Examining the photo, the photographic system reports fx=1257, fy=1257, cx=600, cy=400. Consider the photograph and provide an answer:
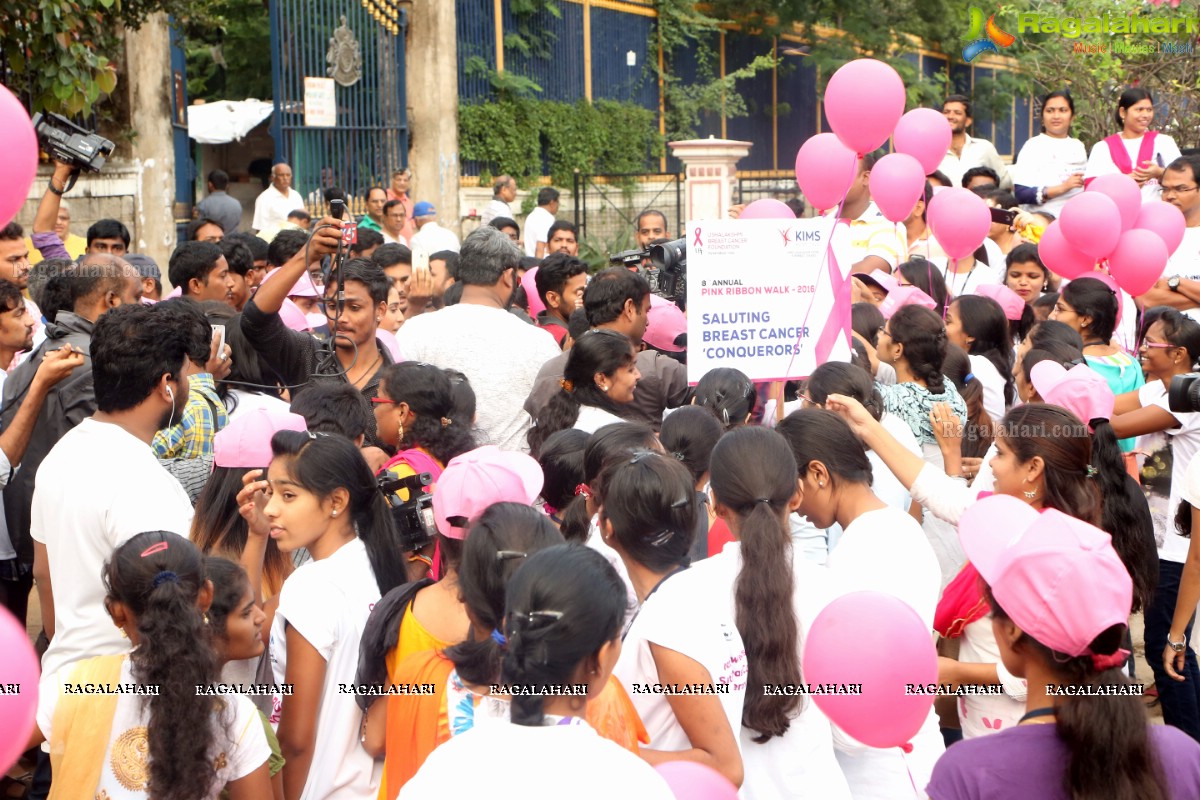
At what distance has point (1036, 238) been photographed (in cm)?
820

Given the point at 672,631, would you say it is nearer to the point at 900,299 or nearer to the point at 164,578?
the point at 164,578

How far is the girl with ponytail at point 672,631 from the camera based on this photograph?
2438 millimetres

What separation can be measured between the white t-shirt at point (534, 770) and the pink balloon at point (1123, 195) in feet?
17.1

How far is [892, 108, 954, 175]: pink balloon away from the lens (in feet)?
23.2

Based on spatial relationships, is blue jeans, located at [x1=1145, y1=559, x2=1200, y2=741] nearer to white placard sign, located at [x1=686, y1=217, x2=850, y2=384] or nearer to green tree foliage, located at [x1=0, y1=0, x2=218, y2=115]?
white placard sign, located at [x1=686, y1=217, x2=850, y2=384]

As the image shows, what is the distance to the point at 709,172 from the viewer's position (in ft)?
40.9

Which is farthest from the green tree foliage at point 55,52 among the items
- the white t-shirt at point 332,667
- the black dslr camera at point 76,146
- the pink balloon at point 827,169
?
the white t-shirt at point 332,667

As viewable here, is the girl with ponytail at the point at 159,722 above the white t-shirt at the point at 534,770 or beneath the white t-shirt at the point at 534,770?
beneath

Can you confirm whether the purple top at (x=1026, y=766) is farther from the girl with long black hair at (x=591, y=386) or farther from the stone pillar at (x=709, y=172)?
the stone pillar at (x=709, y=172)

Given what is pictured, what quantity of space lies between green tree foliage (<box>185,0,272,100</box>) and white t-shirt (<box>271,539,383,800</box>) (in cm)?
1486

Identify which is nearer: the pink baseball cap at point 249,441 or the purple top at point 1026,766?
the purple top at point 1026,766

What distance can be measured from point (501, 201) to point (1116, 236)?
8728 mm

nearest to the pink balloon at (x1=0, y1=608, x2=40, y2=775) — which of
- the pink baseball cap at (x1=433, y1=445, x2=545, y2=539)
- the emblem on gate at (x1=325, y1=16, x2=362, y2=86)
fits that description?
the pink baseball cap at (x1=433, y1=445, x2=545, y2=539)

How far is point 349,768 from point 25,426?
5.70 ft
